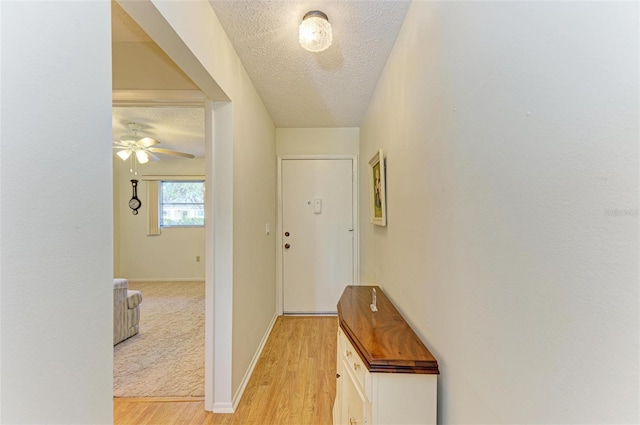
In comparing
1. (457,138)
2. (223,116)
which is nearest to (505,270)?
(457,138)

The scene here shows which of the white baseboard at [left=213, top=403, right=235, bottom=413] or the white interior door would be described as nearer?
the white baseboard at [left=213, top=403, right=235, bottom=413]

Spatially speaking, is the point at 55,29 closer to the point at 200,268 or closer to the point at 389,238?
the point at 389,238

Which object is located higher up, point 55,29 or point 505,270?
point 55,29

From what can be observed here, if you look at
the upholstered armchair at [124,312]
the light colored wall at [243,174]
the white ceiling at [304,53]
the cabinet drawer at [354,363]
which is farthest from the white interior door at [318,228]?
the cabinet drawer at [354,363]

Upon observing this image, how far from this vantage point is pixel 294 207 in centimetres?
332

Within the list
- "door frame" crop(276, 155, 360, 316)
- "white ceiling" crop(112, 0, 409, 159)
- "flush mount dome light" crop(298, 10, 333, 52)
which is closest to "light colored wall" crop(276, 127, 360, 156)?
"door frame" crop(276, 155, 360, 316)

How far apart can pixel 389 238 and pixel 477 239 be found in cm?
105

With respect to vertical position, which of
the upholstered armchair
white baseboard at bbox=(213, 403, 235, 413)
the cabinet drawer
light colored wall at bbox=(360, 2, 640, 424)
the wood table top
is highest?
light colored wall at bbox=(360, 2, 640, 424)

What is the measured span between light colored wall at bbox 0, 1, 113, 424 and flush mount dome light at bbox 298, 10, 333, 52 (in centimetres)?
90

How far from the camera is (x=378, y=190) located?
208 centimetres

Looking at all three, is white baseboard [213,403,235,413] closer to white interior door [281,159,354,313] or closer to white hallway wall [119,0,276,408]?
white hallway wall [119,0,276,408]

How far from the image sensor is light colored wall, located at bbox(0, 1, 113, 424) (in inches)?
20.7

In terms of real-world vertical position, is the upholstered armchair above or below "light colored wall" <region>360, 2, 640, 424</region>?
below

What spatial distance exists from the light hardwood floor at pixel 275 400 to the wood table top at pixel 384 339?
0.74 m
